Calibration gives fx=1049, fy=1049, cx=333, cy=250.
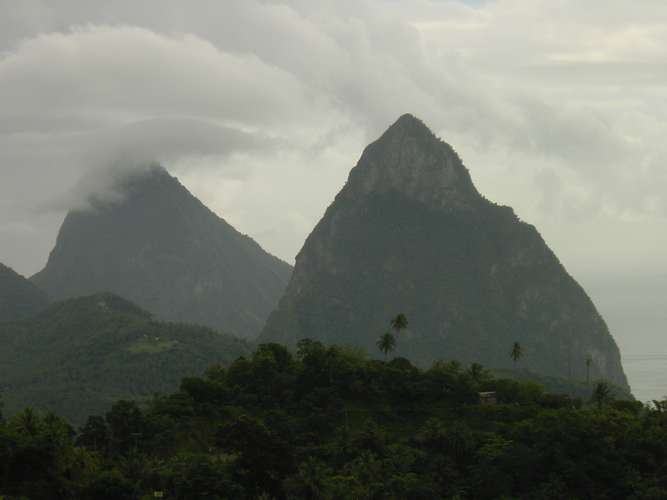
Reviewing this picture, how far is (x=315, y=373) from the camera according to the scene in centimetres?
13262

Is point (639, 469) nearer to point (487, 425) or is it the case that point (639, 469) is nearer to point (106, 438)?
point (487, 425)

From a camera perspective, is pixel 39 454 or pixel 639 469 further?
pixel 639 469

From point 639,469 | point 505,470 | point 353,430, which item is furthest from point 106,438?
point 639,469

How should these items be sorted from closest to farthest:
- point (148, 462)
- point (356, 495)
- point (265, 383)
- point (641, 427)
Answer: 1. point (356, 495)
2. point (148, 462)
3. point (641, 427)
4. point (265, 383)

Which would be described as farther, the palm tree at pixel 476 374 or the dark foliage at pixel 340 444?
the palm tree at pixel 476 374

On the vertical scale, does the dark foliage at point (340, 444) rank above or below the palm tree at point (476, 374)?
below

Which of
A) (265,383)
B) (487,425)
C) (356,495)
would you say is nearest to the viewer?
(356,495)

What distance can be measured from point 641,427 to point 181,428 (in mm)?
49009

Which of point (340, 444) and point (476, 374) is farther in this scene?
point (476, 374)

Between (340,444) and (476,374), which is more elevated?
(476,374)

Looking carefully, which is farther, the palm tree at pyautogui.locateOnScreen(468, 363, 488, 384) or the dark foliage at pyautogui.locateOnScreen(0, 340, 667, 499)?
the palm tree at pyautogui.locateOnScreen(468, 363, 488, 384)

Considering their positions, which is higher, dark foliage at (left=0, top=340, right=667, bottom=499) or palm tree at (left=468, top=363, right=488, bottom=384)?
palm tree at (left=468, top=363, right=488, bottom=384)

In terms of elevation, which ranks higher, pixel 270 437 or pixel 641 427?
pixel 641 427

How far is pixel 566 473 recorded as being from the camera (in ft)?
320
